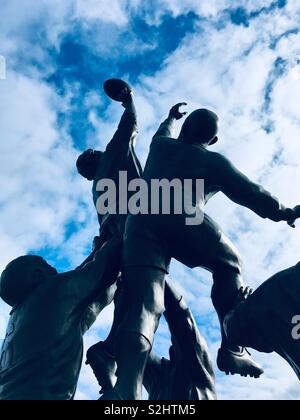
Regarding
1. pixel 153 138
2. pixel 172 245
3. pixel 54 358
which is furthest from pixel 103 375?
pixel 153 138

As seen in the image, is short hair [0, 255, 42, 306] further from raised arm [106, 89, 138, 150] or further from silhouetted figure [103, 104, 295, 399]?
raised arm [106, 89, 138, 150]

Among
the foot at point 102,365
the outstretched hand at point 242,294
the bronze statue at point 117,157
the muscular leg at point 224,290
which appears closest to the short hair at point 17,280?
the foot at point 102,365

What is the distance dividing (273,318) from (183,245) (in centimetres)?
100

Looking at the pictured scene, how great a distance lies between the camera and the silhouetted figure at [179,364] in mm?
5391

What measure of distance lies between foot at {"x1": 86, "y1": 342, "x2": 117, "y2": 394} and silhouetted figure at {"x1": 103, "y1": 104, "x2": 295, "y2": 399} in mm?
516

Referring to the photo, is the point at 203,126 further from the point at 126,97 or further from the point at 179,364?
the point at 179,364

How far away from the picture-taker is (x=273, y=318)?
4914mm

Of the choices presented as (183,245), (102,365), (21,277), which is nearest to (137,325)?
(102,365)

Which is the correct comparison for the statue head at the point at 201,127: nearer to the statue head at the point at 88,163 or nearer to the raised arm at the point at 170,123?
the raised arm at the point at 170,123

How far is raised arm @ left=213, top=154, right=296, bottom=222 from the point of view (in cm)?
567

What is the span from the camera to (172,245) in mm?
5434

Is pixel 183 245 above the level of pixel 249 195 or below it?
below
